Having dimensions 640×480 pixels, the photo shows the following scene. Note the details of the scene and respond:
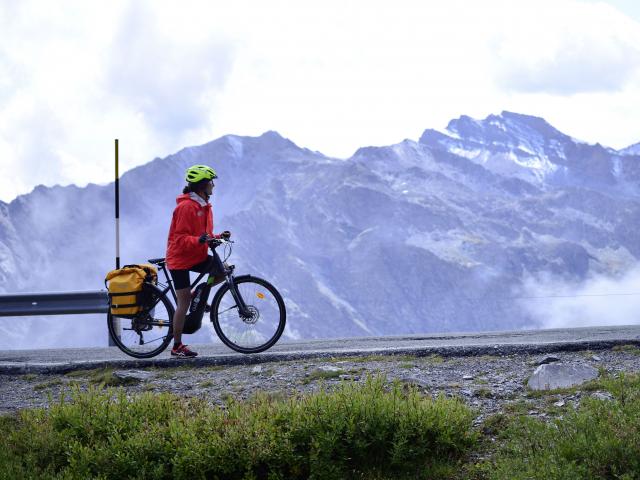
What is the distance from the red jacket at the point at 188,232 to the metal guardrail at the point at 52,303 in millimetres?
4020

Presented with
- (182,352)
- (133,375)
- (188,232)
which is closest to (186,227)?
(188,232)

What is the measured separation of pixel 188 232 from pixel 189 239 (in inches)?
4.7

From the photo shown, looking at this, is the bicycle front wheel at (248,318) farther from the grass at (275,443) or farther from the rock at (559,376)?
the grass at (275,443)

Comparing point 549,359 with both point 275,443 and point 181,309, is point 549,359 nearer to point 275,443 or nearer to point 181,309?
point 275,443

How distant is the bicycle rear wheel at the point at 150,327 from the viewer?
10398 mm

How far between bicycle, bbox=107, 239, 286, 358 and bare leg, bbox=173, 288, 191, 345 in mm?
75

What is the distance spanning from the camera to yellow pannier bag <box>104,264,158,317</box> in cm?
1035

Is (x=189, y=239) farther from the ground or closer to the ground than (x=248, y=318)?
farther from the ground

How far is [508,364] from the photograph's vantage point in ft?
27.1

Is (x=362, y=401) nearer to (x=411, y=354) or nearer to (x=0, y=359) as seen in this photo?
(x=411, y=354)

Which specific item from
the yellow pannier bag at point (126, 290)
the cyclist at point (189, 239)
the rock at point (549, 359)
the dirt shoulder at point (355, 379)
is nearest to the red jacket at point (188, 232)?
the cyclist at point (189, 239)

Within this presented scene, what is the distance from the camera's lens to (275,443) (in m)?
5.37

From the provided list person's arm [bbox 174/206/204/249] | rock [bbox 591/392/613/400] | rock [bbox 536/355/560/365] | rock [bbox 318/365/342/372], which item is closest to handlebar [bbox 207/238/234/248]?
person's arm [bbox 174/206/204/249]

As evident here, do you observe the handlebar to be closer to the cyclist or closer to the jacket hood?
the cyclist
